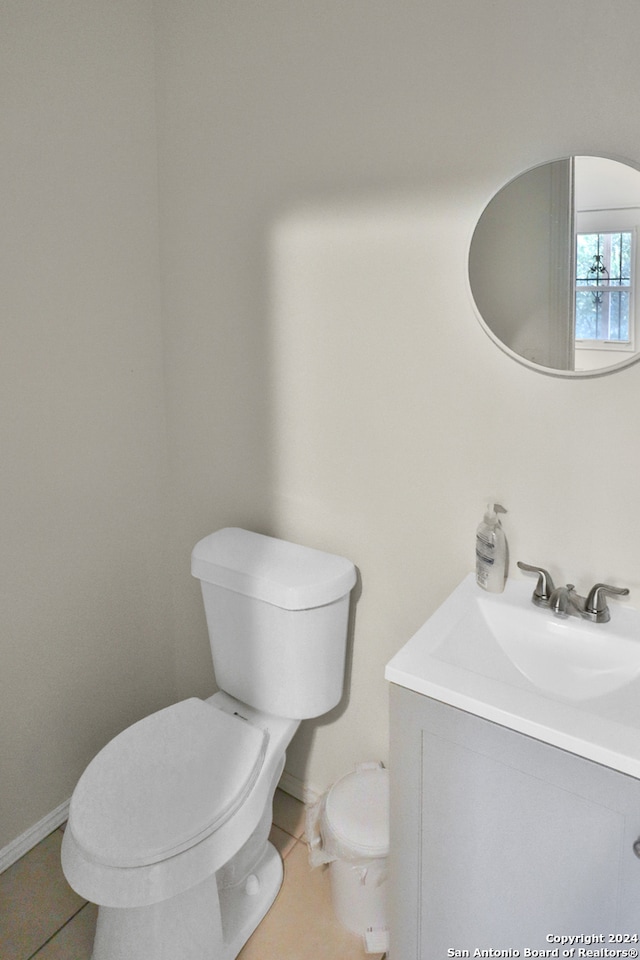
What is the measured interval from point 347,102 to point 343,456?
2.47ft

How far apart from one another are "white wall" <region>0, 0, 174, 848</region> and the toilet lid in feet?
1.35

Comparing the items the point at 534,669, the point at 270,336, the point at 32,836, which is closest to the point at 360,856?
the point at 534,669

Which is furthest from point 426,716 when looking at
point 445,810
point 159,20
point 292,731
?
point 159,20

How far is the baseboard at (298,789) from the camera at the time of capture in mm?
1902

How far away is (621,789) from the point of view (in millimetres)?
938

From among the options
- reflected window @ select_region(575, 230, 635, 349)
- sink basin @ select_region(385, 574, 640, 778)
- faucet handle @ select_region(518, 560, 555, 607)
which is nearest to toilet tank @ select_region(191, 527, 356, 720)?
sink basin @ select_region(385, 574, 640, 778)

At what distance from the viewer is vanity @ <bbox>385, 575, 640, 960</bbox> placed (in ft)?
3.19

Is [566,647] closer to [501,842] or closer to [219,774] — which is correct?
[501,842]

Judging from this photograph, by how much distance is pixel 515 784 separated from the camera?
104cm

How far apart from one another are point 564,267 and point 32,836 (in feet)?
5.99

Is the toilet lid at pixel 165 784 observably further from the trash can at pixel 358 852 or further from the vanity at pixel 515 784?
the vanity at pixel 515 784

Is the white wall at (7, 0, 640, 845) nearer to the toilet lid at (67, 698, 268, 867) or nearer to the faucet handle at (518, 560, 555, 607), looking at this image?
the faucet handle at (518, 560, 555, 607)

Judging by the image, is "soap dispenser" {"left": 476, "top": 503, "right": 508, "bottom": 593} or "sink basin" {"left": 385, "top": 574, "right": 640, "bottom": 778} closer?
"sink basin" {"left": 385, "top": 574, "right": 640, "bottom": 778}

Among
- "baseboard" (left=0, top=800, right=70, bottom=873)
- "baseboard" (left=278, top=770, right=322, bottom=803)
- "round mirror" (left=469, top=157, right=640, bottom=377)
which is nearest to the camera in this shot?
"round mirror" (left=469, top=157, right=640, bottom=377)
